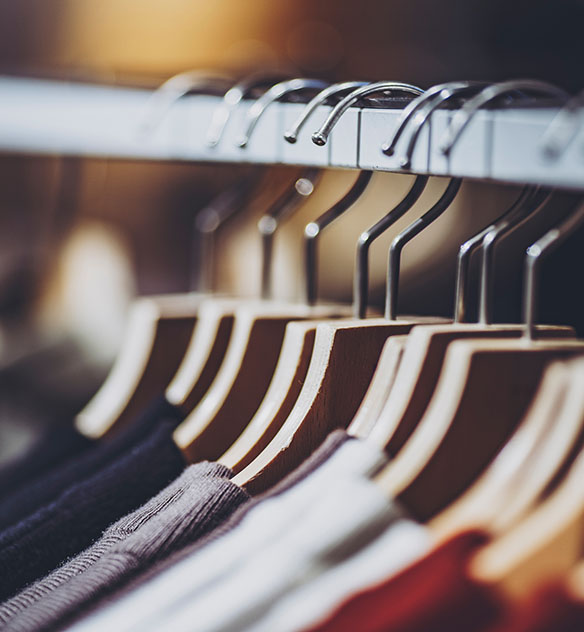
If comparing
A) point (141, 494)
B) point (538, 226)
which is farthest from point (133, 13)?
point (141, 494)

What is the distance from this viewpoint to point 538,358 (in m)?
0.47

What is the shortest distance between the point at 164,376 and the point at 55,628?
1.14ft

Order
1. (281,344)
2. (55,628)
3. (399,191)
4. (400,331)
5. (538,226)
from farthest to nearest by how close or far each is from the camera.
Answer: (399,191), (538,226), (281,344), (400,331), (55,628)

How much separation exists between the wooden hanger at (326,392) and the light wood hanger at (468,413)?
9 centimetres

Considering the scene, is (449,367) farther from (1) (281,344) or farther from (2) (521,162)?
(1) (281,344)

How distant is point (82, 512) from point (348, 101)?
33 centimetres

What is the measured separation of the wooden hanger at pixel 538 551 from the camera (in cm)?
37

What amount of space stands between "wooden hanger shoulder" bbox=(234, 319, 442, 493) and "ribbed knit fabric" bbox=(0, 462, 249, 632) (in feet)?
0.10

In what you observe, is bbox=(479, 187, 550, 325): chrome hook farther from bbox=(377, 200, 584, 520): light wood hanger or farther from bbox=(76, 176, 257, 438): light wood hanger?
bbox=(76, 176, 257, 438): light wood hanger

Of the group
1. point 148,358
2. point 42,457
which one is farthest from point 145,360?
point 42,457

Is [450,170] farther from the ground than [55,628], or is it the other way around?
[450,170]

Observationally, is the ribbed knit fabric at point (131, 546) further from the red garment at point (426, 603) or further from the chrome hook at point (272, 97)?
the chrome hook at point (272, 97)

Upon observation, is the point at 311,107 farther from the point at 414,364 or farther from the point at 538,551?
the point at 538,551

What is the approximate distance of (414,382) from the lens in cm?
49
